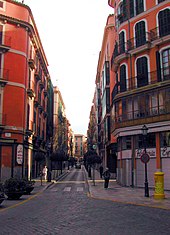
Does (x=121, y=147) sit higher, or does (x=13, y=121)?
(x=13, y=121)

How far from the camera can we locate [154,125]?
22.8 meters

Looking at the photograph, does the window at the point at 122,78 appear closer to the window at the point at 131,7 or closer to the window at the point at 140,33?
the window at the point at 140,33

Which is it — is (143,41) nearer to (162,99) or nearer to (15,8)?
(162,99)

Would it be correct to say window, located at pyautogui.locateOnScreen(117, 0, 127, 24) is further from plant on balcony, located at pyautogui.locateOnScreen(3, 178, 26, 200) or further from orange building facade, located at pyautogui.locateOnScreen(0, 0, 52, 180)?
plant on balcony, located at pyautogui.locateOnScreen(3, 178, 26, 200)

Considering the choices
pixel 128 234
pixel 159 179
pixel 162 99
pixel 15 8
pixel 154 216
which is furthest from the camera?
pixel 15 8

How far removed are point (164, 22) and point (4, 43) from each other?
50.3ft

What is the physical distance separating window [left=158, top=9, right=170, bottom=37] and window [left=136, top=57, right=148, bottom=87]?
8.69 ft

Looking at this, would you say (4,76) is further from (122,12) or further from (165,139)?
(165,139)

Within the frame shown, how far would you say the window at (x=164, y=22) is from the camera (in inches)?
934

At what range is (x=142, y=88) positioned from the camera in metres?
24.1

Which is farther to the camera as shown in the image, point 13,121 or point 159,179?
point 13,121

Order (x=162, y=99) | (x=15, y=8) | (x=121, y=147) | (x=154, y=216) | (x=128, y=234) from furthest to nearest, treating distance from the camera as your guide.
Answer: (x=15, y=8) < (x=121, y=147) < (x=162, y=99) < (x=154, y=216) < (x=128, y=234)

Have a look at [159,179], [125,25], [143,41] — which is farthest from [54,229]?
[125,25]

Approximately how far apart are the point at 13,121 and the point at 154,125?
13.5 m
